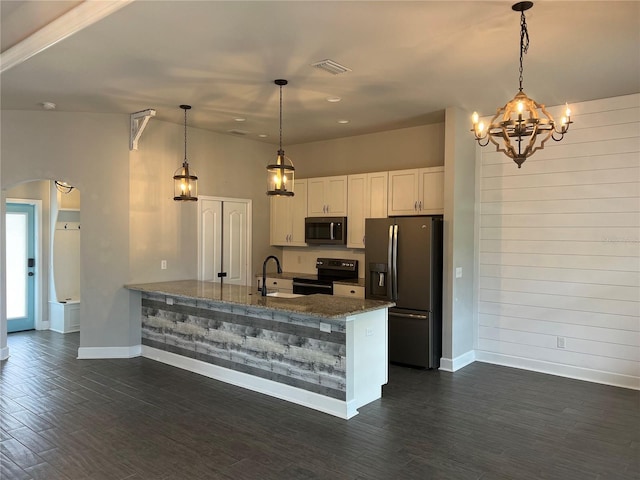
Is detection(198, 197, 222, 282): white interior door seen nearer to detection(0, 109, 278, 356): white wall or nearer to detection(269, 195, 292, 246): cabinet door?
detection(0, 109, 278, 356): white wall

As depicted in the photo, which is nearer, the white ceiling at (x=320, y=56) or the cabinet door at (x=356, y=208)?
the white ceiling at (x=320, y=56)

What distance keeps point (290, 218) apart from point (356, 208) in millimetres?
1314

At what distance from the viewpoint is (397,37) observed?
334cm

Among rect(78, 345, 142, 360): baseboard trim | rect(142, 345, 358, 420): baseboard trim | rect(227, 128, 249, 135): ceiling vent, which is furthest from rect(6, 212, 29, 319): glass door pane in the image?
rect(227, 128, 249, 135): ceiling vent

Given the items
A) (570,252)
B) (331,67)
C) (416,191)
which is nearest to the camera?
(331,67)

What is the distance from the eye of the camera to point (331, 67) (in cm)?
395

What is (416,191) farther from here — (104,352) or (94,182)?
(104,352)

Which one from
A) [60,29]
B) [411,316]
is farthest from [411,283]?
[60,29]

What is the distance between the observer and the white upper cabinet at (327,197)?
6703 millimetres

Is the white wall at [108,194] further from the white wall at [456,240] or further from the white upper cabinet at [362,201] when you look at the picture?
the white wall at [456,240]

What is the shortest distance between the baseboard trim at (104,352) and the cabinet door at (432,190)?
407cm

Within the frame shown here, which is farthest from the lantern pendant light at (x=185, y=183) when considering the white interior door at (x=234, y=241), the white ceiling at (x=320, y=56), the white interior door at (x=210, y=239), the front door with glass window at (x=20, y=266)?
the front door with glass window at (x=20, y=266)

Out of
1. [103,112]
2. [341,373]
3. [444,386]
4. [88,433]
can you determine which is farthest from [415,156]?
[88,433]

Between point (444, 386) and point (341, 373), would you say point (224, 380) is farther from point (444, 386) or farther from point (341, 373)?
point (444, 386)
